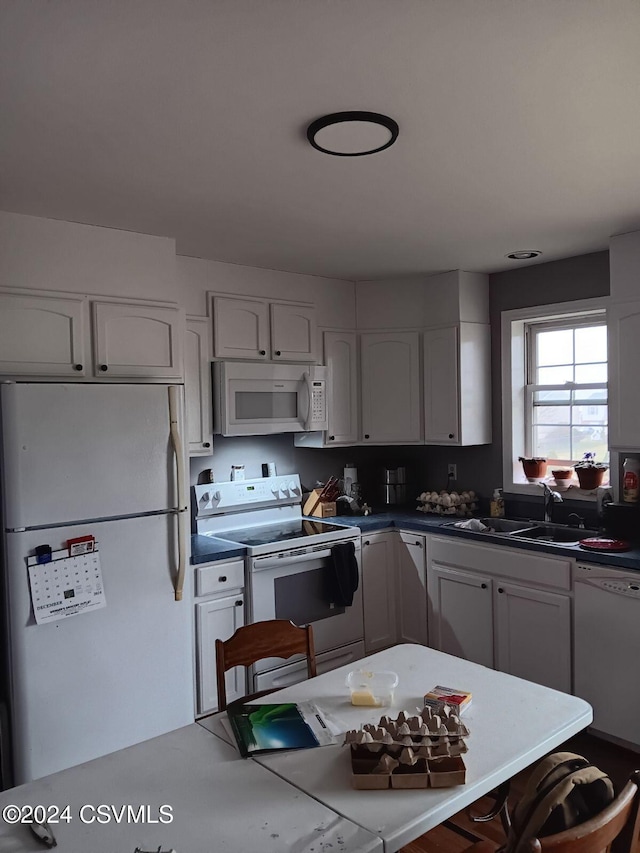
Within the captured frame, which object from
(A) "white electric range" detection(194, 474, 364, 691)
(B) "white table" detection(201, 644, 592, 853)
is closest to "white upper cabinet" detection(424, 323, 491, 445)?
(A) "white electric range" detection(194, 474, 364, 691)

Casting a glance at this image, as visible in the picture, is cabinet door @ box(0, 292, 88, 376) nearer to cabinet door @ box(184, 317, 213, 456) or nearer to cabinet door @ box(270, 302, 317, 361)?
cabinet door @ box(184, 317, 213, 456)

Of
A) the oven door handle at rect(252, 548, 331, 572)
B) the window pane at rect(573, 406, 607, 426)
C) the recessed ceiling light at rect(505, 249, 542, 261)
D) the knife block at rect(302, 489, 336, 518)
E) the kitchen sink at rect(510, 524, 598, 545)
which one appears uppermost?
the recessed ceiling light at rect(505, 249, 542, 261)

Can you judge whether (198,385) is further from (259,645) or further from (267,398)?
(259,645)

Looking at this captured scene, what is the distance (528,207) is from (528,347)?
4.77 ft

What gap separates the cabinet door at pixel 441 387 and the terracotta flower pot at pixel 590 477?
730 mm

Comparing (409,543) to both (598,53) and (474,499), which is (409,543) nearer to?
(474,499)

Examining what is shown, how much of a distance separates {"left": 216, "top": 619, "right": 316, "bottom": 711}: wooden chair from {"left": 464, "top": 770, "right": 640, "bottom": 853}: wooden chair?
3.73 feet

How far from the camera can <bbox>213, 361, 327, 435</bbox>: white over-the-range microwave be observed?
11.9 feet

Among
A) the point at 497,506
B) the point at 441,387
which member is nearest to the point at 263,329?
the point at 441,387

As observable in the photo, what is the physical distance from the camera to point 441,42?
4.93 feet

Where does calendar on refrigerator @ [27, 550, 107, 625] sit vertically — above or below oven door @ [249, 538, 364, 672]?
above

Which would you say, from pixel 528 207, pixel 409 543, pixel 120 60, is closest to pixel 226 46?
pixel 120 60

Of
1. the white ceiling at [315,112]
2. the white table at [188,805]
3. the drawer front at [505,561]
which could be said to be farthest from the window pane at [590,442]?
the white table at [188,805]

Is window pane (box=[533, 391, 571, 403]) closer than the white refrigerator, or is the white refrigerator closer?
the white refrigerator
